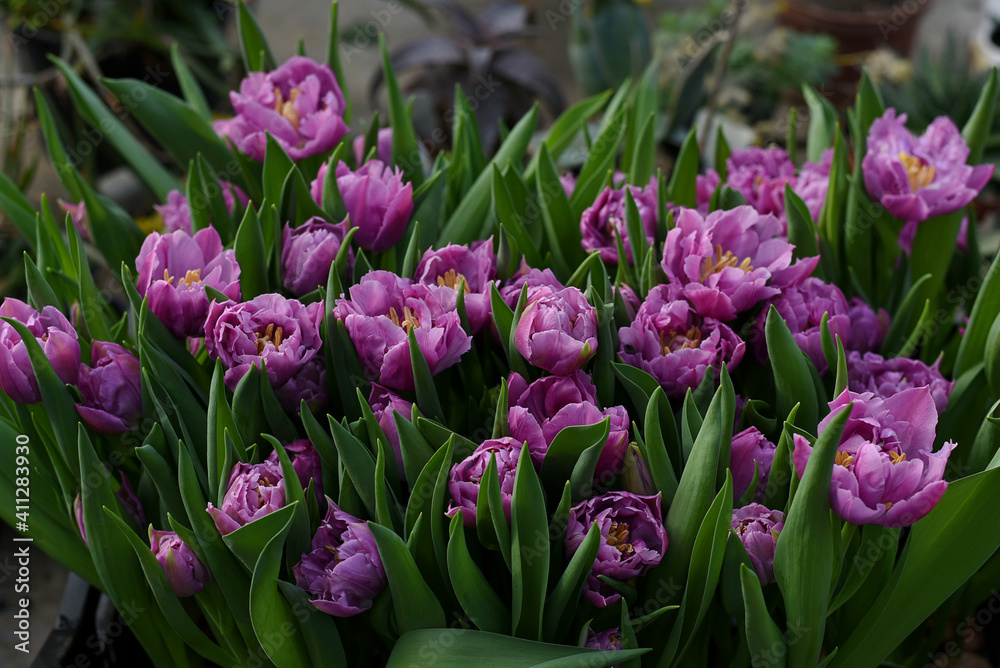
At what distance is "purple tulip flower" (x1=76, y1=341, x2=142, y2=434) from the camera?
1.90ft

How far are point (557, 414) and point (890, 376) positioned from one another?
240 mm

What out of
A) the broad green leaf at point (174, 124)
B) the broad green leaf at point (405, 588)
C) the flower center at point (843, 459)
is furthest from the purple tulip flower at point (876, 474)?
the broad green leaf at point (174, 124)

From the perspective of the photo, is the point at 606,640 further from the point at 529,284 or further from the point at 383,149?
the point at 383,149

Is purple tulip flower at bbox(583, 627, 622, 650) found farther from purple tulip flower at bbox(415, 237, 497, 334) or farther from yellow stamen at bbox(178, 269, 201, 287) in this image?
yellow stamen at bbox(178, 269, 201, 287)

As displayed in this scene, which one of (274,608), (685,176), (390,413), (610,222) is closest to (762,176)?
(685,176)

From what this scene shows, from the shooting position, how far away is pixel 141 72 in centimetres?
197

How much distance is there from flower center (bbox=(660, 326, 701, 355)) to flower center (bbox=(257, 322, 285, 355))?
0.76 feet

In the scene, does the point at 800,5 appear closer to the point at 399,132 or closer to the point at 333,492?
the point at 399,132

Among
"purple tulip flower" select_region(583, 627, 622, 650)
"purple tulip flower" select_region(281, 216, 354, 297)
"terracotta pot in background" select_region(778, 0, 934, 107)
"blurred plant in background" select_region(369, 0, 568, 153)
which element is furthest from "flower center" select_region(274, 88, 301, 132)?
"terracotta pot in background" select_region(778, 0, 934, 107)

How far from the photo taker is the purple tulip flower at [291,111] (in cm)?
70

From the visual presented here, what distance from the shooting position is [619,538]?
51 cm

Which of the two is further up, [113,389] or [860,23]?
[113,389]

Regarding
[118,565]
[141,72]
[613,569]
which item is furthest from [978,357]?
[141,72]

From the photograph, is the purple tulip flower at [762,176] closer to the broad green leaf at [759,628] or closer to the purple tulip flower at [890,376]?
the purple tulip flower at [890,376]
